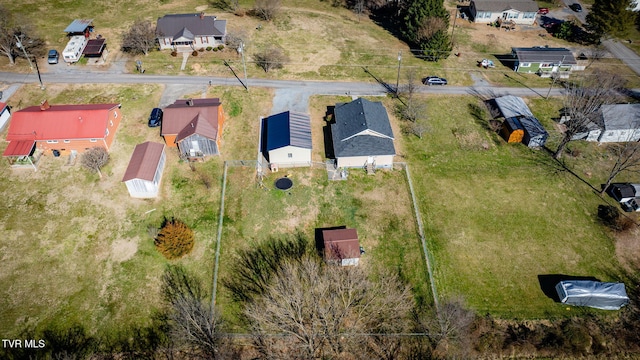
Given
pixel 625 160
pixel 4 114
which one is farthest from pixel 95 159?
pixel 625 160

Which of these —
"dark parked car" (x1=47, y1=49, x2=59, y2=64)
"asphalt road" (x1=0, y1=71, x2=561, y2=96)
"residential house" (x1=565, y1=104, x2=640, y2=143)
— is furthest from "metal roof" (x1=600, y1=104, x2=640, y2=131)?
"dark parked car" (x1=47, y1=49, x2=59, y2=64)

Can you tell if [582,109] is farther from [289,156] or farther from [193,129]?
[193,129]

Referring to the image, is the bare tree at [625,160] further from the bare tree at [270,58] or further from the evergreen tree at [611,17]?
the bare tree at [270,58]

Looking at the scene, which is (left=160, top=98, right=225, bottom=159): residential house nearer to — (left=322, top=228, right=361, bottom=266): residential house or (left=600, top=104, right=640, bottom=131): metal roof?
(left=322, top=228, right=361, bottom=266): residential house

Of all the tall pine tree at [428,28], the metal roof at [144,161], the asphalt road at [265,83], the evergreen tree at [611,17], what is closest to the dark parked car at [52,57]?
the asphalt road at [265,83]

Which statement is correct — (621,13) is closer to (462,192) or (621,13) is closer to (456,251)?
(462,192)
